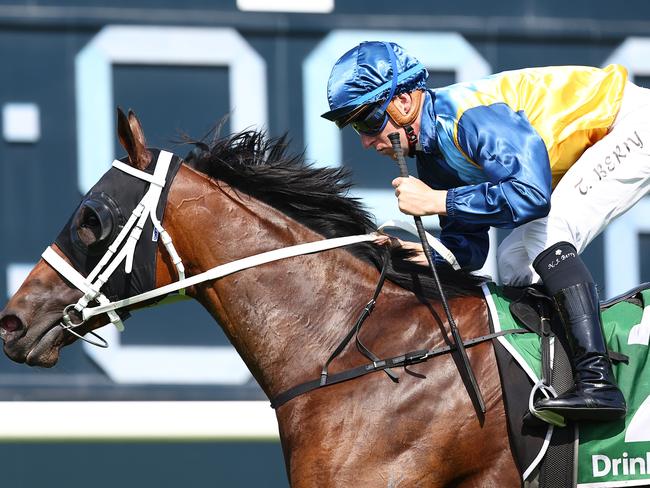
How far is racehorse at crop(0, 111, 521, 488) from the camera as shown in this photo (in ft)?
8.60

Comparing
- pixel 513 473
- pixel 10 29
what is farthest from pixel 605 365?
pixel 10 29

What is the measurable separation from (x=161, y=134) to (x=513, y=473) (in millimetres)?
2917

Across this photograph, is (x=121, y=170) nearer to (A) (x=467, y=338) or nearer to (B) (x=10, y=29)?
(A) (x=467, y=338)

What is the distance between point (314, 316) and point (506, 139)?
683mm

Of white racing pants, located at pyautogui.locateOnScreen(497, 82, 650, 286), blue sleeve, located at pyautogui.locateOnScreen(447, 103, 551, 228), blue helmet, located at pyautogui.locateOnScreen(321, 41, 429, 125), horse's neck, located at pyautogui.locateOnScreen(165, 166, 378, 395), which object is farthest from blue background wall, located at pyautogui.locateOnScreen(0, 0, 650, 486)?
blue sleeve, located at pyautogui.locateOnScreen(447, 103, 551, 228)

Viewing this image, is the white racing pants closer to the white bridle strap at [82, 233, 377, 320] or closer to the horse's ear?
the white bridle strap at [82, 233, 377, 320]

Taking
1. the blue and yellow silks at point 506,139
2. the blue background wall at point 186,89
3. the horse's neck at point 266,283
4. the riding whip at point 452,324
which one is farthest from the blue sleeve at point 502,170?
the blue background wall at point 186,89

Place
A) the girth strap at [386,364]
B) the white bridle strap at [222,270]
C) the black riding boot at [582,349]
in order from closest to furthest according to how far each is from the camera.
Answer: the black riding boot at [582,349] → the girth strap at [386,364] → the white bridle strap at [222,270]

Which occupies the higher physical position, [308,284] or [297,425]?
[308,284]

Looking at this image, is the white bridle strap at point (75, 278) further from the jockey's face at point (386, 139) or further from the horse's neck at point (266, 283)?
the jockey's face at point (386, 139)

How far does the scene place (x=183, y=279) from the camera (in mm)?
2809

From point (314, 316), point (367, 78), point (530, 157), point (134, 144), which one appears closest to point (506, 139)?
point (530, 157)

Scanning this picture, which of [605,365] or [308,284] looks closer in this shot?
[605,365]

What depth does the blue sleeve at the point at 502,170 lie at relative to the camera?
2574mm
